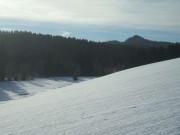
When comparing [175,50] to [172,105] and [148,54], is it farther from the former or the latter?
[172,105]

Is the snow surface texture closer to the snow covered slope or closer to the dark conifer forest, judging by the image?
the dark conifer forest

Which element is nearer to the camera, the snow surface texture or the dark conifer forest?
the snow surface texture

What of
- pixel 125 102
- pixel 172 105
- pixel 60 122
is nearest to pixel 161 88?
pixel 125 102

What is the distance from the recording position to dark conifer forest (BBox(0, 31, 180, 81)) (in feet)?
296

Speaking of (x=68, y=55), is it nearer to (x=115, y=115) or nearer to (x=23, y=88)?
(x=23, y=88)

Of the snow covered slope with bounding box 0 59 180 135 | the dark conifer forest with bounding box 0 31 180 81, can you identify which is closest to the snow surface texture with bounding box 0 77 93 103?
the dark conifer forest with bounding box 0 31 180 81

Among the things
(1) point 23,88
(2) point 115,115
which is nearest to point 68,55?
(1) point 23,88

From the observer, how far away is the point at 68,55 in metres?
104

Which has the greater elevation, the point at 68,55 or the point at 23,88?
the point at 68,55

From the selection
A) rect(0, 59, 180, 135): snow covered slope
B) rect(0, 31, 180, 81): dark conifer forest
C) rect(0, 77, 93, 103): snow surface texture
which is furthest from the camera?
A: rect(0, 31, 180, 81): dark conifer forest

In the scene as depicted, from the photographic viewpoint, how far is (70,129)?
813 centimetres

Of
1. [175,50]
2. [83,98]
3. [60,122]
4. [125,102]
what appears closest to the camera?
[60,122]

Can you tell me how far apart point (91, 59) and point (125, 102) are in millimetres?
94725

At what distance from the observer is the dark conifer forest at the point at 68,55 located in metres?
90.2
